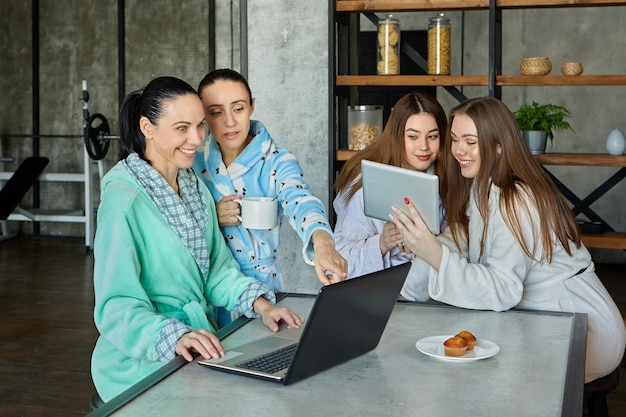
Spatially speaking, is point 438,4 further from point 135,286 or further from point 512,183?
point 135,286

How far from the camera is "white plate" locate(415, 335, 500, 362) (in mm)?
1789

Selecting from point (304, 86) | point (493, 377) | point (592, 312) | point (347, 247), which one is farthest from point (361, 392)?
point (304, 86)

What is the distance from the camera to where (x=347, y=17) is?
14.1 ft

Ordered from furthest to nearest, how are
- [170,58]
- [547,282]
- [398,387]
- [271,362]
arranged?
→ [170,58]
[547,282]
[271,362]
[398,387]

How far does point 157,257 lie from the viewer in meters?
2.07

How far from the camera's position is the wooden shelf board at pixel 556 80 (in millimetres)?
4039

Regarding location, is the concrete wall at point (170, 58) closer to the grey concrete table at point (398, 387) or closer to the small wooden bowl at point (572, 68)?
the small wooden bowl at point (572, 68)

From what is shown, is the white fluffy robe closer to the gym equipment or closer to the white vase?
the white vase

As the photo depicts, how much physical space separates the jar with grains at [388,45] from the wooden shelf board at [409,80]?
0.22 ft

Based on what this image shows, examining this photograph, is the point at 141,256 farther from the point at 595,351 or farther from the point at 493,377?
the point at 595,351

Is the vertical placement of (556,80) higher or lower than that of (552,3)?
lower

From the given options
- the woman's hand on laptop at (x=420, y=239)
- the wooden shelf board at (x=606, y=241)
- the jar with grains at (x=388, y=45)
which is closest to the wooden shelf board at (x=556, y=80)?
the jar with grains at (x=388, y=45)

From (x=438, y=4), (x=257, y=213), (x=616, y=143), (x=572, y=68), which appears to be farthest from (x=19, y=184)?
(x=257, y=213)

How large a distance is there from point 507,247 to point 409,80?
1.86 meters
